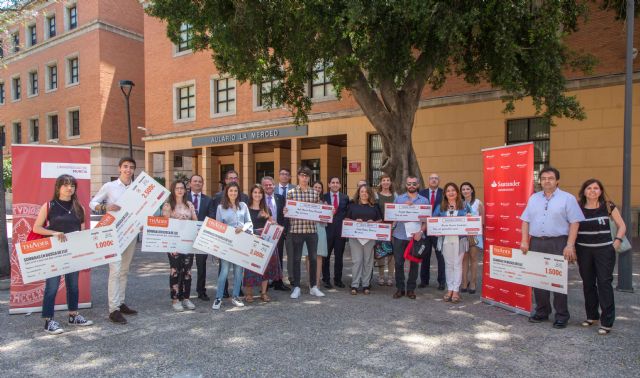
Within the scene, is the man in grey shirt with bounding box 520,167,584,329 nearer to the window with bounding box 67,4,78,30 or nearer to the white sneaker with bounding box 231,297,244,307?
the white sneaker with bounding box 231,297,244,307

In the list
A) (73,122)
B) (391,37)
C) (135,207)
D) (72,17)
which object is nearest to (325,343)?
(135,207)

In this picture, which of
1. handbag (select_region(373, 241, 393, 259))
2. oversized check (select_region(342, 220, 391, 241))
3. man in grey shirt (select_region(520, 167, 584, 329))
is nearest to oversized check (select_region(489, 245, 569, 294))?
man in grey shirt (select_region(520, 167, 584, 329))

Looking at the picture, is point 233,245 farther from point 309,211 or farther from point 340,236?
point 340,236

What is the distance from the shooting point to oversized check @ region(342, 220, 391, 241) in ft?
22.7

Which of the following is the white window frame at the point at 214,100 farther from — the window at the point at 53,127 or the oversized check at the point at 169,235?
the oversized check at the point at 169,235

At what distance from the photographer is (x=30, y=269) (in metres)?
5.03

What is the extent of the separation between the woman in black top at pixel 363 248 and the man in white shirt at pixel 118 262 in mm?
3346

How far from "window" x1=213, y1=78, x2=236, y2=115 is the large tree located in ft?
32.1

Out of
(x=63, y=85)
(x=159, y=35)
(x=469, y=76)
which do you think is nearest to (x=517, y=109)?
(x=469, y=76)

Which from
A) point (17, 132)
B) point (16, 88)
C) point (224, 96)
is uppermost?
point (16, 88)

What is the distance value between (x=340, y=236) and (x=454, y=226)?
1933 mm

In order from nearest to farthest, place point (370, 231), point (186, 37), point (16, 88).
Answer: point (370, 231), point (186, 37), point (16, 88)

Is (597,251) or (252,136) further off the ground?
(252,136)

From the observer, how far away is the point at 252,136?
21.0m
